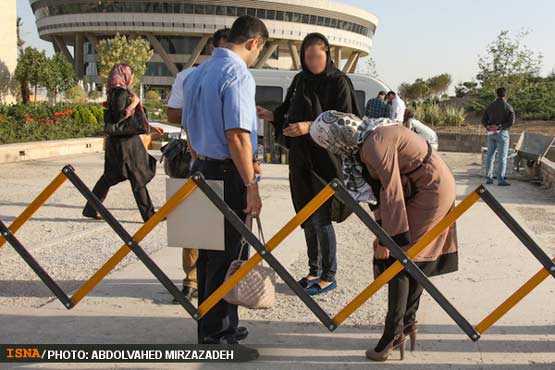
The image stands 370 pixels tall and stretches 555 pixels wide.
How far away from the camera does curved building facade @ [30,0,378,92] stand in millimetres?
69625

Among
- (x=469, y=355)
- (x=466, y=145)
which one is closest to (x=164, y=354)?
(x=469, y=355)

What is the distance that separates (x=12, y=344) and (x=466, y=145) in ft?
64.7

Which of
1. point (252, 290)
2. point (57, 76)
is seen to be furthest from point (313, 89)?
point (57, 76)

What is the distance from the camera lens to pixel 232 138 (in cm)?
337

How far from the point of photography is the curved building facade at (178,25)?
69625 mm

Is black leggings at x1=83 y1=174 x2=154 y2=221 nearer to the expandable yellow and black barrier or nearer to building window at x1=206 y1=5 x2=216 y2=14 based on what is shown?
the expandable yellow and black barrier

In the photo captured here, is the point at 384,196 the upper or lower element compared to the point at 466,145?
upper

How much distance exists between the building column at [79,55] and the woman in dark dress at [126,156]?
2840 inches

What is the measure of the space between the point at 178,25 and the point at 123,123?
65.8 meters

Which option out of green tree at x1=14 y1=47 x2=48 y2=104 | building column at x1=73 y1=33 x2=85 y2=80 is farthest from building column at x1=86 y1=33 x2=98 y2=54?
green tree at x1=14 y1=47 x2=48 y2=104

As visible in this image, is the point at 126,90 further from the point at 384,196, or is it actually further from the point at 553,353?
the point at 553,353

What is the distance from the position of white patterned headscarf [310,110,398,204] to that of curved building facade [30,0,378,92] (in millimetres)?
67162

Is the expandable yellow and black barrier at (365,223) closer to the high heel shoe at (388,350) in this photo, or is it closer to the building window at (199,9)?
the high heel shoe at (388,350)

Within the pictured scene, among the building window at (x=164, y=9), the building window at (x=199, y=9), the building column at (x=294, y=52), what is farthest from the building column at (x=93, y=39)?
the building column at (x=294, y=52)
